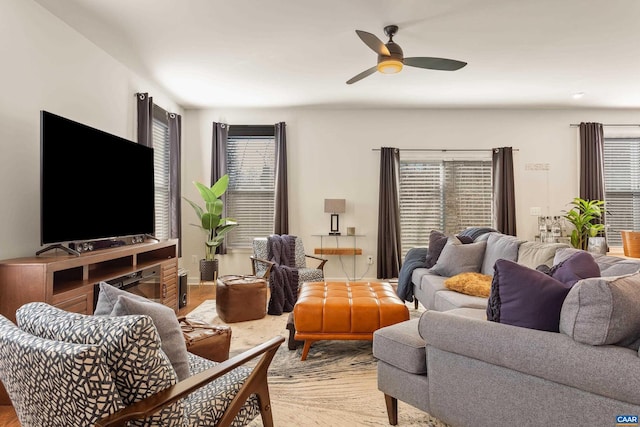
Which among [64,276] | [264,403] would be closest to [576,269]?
[264,403]

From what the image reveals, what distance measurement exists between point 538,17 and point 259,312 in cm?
365

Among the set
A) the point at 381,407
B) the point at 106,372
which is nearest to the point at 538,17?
the point at 381,407

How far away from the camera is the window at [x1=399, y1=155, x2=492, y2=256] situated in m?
5.70

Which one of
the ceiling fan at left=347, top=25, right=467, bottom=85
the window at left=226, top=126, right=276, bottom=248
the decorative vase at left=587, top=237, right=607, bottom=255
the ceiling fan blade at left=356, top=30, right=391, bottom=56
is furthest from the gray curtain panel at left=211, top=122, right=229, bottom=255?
the decorative vase at left=587, top=237, right=607, bottom=255

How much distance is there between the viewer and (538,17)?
9.91ft

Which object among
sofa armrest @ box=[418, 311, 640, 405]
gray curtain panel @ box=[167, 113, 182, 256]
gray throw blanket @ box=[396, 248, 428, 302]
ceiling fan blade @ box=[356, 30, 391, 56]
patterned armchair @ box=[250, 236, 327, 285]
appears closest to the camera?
sofa armrest @ box=[418, 311, 640, 405]

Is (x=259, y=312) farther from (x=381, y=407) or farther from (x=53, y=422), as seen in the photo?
(x=53, y=422)

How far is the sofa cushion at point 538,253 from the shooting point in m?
2.76

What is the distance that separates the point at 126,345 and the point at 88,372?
0.33ft

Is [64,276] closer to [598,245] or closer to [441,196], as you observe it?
[441,196]

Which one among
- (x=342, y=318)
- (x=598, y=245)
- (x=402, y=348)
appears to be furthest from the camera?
(x=598, y=245)

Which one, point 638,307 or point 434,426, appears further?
point 434,426

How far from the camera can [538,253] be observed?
9.34 feet

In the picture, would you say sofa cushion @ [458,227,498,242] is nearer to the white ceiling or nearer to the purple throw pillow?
the white ceiling
